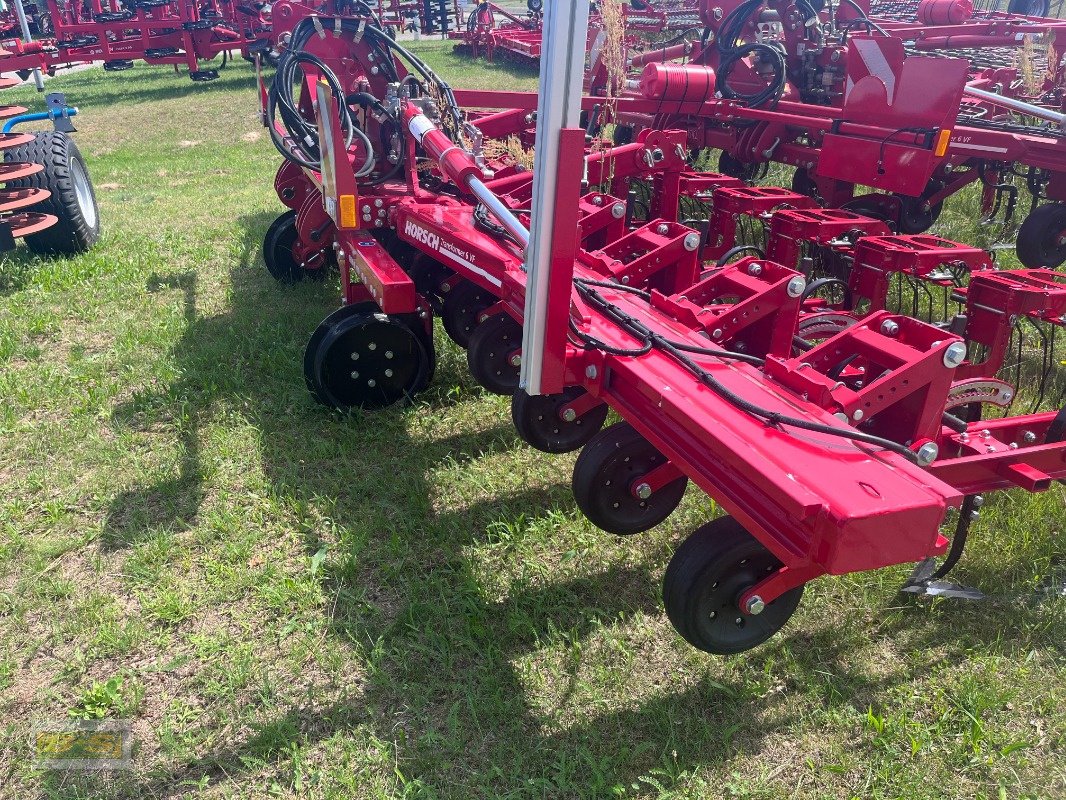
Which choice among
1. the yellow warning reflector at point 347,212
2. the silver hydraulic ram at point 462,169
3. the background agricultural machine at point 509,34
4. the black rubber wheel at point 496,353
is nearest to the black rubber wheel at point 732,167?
the silver hydraulic ram at point 462,169

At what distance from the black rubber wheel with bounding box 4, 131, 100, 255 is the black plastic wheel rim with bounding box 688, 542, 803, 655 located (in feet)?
21.2

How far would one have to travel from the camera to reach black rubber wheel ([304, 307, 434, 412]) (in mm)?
3928

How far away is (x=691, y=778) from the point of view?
237 cm

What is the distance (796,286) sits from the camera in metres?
2.84

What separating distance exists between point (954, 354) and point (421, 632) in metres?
2.06

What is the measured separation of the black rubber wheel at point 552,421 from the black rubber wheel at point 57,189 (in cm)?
513

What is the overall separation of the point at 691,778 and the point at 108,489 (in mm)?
2921

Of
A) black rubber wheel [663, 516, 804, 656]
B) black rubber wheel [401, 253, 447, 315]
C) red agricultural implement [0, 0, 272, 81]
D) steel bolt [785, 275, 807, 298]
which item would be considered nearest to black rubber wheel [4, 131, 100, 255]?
black rubber wheel [401, 253, 447, 315]

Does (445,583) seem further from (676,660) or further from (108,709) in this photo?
(108,709)

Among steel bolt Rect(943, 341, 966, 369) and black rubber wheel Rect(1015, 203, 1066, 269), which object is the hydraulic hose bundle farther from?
black rubber wheel Rect(1015, 203, 1066, 269)

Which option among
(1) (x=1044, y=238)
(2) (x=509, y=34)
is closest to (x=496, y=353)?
(1) (x=1044, y=238)

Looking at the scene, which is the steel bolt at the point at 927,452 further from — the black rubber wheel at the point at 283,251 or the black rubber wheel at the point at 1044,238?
the black rubber wheel at the point at 283,251

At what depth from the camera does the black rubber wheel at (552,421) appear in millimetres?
3422

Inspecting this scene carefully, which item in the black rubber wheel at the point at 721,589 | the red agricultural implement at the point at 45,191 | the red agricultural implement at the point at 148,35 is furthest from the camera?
the red agricultural implement at the point at 148,35
